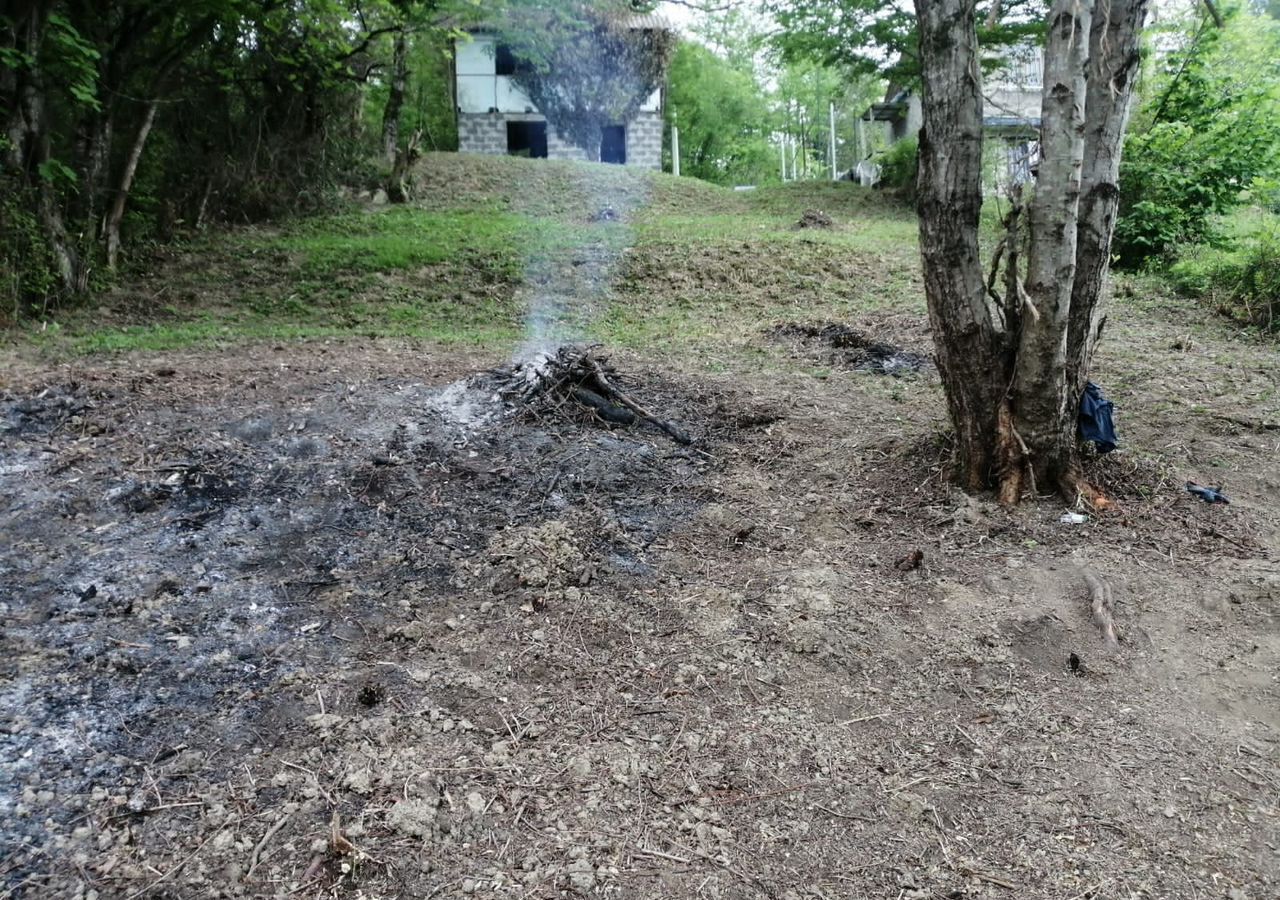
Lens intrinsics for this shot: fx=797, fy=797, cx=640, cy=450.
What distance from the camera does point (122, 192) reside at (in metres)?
9.32

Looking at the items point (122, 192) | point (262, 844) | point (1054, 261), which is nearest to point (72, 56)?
point (122, 192)

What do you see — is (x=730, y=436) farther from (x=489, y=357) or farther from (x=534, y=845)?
(x=534, y=845)

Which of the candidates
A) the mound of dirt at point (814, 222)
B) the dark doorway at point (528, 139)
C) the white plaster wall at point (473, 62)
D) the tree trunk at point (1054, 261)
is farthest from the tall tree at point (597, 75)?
the tree trunk at point (1054, 261)

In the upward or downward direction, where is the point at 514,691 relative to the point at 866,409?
downward

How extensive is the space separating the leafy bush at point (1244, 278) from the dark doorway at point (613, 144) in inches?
660

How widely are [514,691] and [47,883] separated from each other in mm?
1262

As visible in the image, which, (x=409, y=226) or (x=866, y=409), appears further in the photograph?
(x=409, y=226)

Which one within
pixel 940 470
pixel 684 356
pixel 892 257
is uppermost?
pixel 892 257

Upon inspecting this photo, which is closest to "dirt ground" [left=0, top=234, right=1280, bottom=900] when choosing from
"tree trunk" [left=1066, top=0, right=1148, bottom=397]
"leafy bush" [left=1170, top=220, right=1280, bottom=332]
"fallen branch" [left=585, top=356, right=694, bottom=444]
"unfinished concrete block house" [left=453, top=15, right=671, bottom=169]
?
"fallen branch" [left=585, top=356, right=694, bottom=444]

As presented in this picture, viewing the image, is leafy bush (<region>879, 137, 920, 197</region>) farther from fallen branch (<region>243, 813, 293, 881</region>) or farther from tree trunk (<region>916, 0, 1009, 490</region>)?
fallen branch (<region>243, 813, 293, 881</region>)

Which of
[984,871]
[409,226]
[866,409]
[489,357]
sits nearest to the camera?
[984,871]

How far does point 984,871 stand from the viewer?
1.96 meters

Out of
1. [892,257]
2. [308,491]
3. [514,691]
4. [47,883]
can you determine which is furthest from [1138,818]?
[892,257]

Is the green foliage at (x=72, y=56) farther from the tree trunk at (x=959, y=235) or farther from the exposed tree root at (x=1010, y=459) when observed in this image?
the exposed tree root at (x=1010, y=459)
